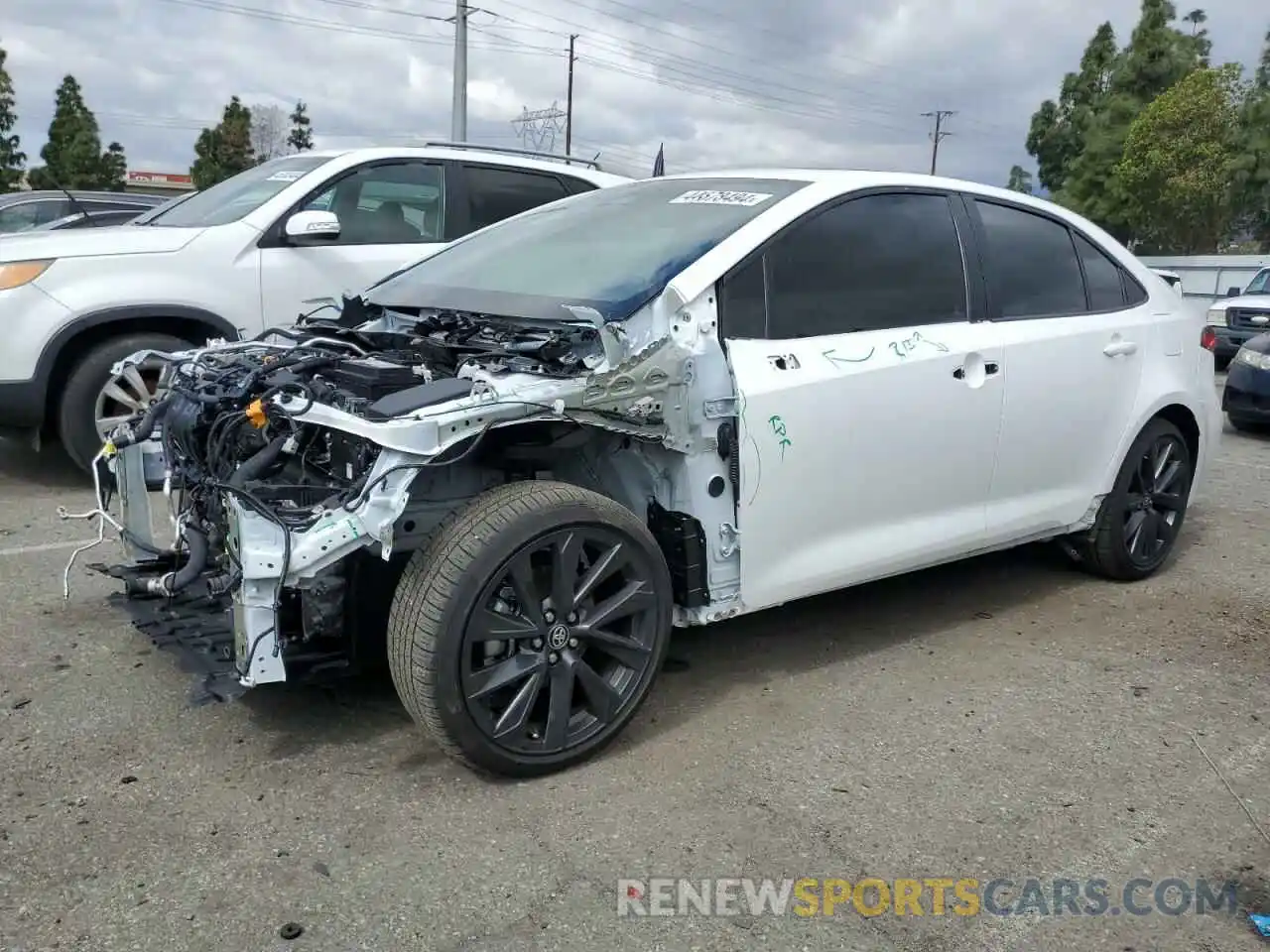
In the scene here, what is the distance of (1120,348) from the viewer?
4.69 metres

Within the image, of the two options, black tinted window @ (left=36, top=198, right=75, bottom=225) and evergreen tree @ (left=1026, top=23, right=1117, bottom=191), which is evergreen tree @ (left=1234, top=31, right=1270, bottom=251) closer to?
evergreen tree @ (left=1026, top=23, right=1117, bottom=191)

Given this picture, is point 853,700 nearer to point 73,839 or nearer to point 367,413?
point 367,413

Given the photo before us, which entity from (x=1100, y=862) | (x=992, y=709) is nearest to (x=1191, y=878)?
(x=1100, y=862)

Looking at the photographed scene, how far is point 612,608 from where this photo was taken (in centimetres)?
319

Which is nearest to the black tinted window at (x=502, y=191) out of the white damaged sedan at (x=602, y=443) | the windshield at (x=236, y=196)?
the windshield at (x=236, y=196)

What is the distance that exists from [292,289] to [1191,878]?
5.38 m

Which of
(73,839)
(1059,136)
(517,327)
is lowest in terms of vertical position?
(73,839)

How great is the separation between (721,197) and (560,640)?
171cm

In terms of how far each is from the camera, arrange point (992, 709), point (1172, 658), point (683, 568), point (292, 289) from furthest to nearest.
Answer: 1. point (292, 289)
2. point (1172, 658)
3. point (992, 709)
4. point (683, 568)

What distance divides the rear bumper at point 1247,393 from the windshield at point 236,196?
303 inches

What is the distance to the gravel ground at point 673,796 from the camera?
2.54 m

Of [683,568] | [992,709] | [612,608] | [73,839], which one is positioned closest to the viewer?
[73,839]

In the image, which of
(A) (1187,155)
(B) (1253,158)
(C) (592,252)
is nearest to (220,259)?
(C) (592,252)

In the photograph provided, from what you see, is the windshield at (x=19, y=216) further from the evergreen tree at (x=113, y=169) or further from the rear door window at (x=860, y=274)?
the evergreen tree at (x=113, y=169)
